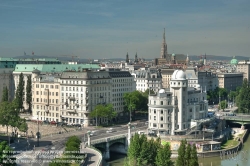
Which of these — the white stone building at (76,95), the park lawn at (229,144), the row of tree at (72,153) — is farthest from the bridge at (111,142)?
the park lawn at (229,144)

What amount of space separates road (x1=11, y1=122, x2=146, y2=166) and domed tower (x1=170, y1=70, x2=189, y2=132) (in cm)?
1387

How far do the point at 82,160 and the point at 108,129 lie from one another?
42.2m

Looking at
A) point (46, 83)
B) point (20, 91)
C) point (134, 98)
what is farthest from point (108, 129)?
point (20, 91)

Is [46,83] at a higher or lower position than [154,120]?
higher

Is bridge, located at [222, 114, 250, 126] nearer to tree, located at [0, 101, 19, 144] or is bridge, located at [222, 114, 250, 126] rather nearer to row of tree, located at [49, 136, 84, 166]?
tree, located at [0, 101, 19, 144]

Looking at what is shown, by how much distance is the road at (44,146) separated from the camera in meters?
72.6

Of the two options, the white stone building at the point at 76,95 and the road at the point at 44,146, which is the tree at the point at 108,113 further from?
the road at the point at 44,146

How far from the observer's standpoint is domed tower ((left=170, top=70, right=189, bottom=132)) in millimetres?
103750

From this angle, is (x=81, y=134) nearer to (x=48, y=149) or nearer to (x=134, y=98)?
(x=48, y=149)

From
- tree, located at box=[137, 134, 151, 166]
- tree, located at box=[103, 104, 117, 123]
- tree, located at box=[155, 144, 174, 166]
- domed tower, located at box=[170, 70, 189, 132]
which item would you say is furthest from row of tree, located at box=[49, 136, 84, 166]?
tree, located at box=[103, 104, 117, 123]

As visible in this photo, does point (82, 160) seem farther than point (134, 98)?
No

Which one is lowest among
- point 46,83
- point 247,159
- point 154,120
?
point 247,159

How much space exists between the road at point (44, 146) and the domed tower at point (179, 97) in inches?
546

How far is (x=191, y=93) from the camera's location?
110 meters
